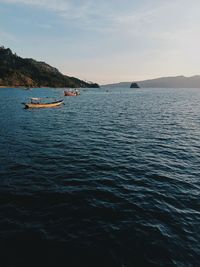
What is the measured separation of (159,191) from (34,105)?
5771 centimetres

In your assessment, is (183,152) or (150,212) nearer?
(150,212)

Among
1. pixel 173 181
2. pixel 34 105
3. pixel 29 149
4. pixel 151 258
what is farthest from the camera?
pixel 34 105

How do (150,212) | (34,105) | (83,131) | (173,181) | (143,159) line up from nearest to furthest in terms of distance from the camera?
(150,212)
(173,181)
(143,159)
(83,131)
(34,105)

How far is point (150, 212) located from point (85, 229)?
5.01 metres

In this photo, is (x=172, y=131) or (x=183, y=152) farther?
(x=172, y=131)

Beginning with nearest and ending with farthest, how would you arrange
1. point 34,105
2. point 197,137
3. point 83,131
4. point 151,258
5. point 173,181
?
1. point 151,258
2. point 173,181
3. point 197,137
4. point 83,131
5. point 34,105

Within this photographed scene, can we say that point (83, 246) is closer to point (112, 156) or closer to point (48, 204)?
point (48, 204)

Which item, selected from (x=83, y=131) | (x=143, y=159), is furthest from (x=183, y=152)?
(x=83, y=131)

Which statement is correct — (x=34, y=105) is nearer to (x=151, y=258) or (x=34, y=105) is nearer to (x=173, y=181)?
(x=173, y=181)

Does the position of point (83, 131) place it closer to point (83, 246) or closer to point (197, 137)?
point (197, 137)

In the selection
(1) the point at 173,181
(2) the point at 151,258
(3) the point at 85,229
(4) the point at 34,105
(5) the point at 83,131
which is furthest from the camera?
(4) the point at 34,105

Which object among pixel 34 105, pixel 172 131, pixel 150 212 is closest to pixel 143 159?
pixel 150 212

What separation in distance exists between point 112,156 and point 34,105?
159ft

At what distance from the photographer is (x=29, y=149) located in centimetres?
2714
